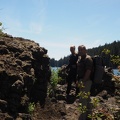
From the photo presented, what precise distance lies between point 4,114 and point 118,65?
3773mm

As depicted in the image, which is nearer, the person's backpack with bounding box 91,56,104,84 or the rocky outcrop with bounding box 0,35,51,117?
the rocky outcrop with bounding box 0,35,51,117

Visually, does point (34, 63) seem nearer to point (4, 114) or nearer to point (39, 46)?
point (39, 46)

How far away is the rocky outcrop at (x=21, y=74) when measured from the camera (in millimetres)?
8625

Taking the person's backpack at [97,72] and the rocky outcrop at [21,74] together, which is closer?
the rocky outcrop at [21,74]

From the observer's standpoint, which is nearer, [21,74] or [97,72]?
[21,74]

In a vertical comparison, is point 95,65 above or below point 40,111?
above

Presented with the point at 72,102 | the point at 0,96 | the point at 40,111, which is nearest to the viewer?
the point at 0,96

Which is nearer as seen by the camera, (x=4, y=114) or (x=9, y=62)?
(x=4, y=114)

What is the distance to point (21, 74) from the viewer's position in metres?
9.58

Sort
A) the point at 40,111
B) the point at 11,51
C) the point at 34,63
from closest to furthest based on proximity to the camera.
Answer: the point at 11,51, the point at 40,111, the point at 34,63

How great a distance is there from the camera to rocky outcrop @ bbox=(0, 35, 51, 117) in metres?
8.62

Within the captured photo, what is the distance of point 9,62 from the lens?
9711mm

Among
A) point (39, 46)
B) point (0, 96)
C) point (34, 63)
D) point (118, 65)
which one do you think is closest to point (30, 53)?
point (34, 63)

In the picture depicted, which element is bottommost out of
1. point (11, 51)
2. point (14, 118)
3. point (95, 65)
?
point (14, 118)
